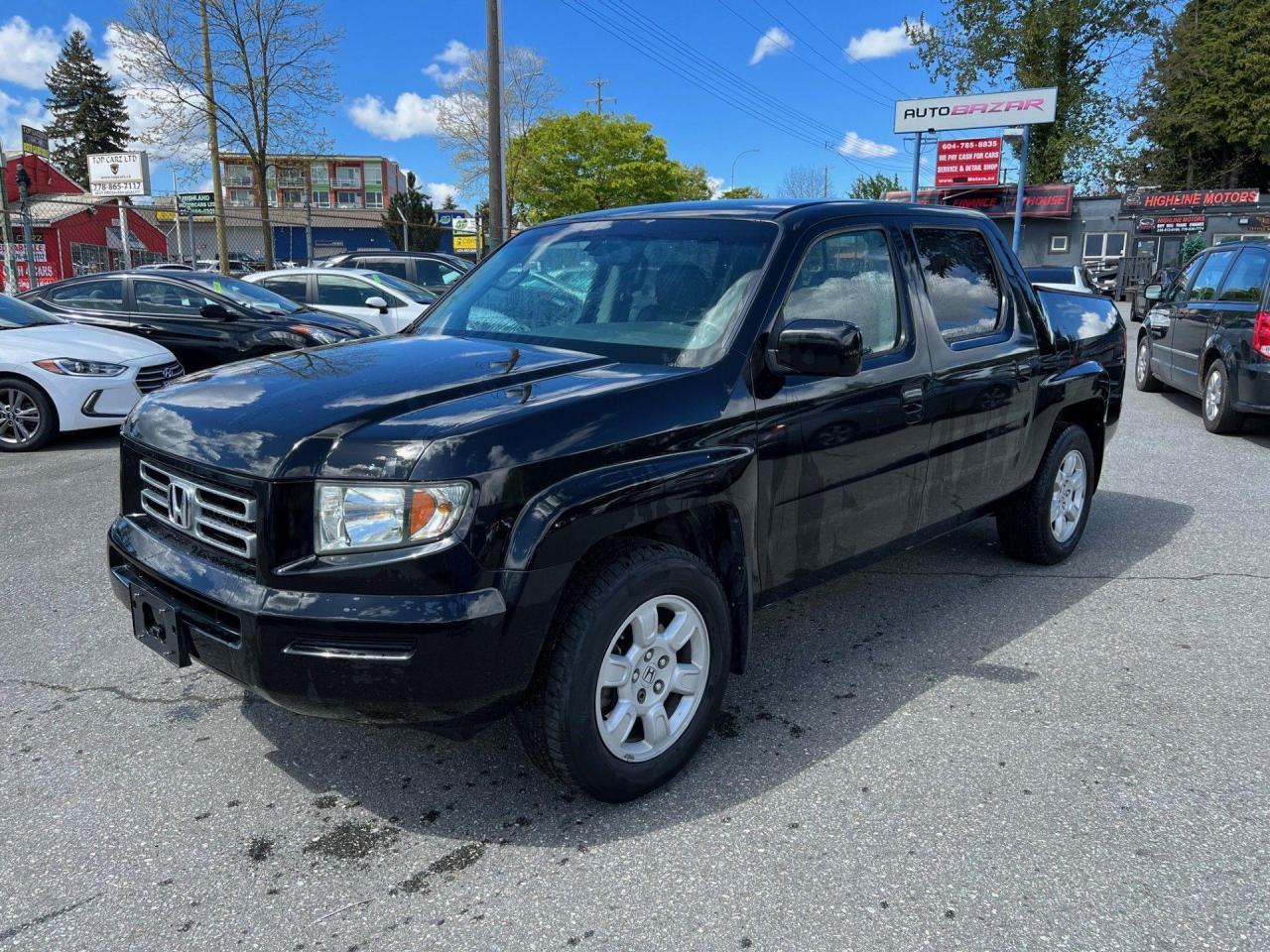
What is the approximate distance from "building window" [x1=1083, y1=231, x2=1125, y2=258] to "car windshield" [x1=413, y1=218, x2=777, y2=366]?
4887cm

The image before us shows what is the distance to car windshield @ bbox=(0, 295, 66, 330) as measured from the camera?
881cm

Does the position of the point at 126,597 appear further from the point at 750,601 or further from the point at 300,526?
the point at 750,601

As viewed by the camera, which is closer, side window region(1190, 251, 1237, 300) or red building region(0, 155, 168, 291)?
side window region(1190, 251, 1237, 300)

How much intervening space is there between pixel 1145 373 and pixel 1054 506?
8197mm

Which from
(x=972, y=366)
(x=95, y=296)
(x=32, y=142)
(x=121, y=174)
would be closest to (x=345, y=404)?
(x=972, y=366)

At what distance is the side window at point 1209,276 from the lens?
933cm

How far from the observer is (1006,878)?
257 centimetres

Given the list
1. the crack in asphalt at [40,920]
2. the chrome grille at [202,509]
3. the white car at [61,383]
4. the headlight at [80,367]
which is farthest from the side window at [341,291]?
the crack in asphalt at [40,920]

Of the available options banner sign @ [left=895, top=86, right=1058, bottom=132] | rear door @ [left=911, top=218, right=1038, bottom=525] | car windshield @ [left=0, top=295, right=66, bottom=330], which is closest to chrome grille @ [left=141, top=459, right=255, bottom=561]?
rear door @ [left=911, top=218, right=1038, bottom=525]

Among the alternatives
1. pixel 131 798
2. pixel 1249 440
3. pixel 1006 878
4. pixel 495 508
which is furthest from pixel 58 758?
pixel 1249 440

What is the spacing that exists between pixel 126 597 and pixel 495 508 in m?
1.40

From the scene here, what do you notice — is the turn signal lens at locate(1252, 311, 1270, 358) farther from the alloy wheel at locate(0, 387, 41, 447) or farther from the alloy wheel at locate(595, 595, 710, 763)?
the alloy wheel at locate(0, 387, 41, 447)

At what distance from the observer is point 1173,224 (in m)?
37.1

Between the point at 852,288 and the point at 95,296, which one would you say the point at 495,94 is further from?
the point at 852,288
